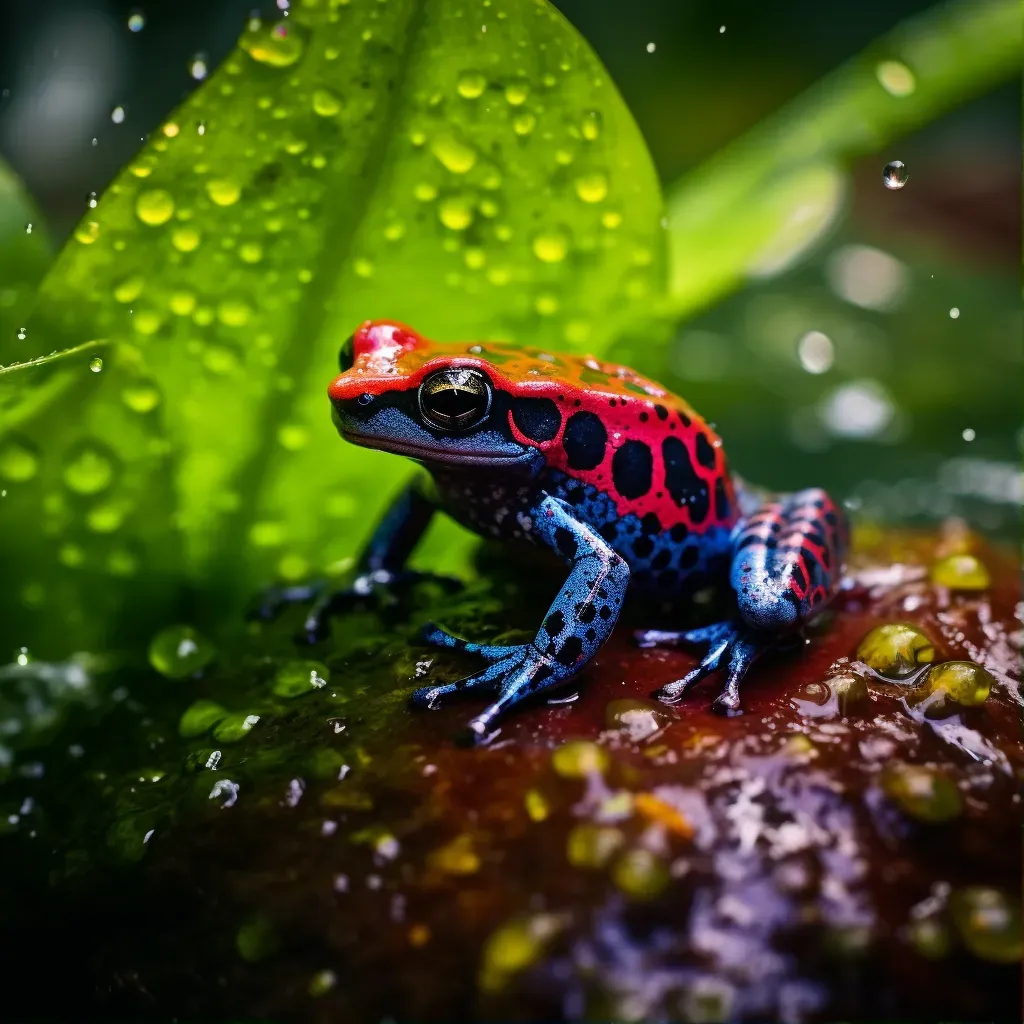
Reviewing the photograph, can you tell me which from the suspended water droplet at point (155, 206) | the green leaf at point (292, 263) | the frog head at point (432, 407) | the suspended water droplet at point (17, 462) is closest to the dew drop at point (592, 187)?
the green leaf at point (292, 263)

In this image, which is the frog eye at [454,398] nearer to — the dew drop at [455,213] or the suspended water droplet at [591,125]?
the dew drop at [455,213]

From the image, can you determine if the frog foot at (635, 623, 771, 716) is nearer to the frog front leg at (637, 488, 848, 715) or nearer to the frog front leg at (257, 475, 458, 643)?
the frog front leg at (637, 488, 848, 715)

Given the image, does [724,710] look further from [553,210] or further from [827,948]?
[553,210]

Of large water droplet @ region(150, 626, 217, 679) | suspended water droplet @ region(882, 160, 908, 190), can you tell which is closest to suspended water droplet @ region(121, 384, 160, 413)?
large water droplet @ region(150, 626, 217, 679)

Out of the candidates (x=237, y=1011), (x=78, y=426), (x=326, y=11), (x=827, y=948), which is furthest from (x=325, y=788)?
(x=326, y=11)

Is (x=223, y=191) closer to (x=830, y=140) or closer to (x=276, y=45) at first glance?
(x=276, y=45)
